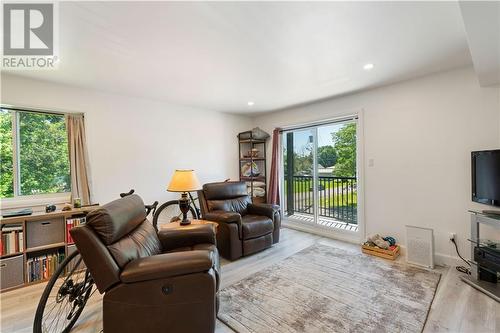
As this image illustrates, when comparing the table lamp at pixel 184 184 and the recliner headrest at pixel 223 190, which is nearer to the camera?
the table lamp at pixel 184 184

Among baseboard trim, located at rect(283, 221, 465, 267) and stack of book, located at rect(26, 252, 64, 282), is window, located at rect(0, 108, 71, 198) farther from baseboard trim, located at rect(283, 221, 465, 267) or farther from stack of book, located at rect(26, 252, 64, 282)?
baseboard trim, located at rect(283, 221, 465, 267)

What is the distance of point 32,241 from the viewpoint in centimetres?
254

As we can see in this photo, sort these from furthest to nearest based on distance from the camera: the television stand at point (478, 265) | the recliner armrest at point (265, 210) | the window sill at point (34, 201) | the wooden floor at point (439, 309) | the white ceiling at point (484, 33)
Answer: the recliner armrest at point (265, 210), the window sill at point (34, 201), the television stand at point (478, 265), the wooden floor at point (439, 309), the white ceiling at point (484, 33)

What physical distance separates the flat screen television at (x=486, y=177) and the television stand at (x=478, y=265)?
0.17m

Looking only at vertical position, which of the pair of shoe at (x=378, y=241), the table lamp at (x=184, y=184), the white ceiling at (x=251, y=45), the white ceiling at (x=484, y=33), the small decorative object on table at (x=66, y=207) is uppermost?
the white ceiling at (x=251, y=45)

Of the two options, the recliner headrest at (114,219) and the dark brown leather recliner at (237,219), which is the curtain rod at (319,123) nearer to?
the dark brown leather recliner at (237,219)

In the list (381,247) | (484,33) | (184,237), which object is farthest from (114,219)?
(381,247)

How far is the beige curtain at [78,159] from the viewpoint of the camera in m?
2.99

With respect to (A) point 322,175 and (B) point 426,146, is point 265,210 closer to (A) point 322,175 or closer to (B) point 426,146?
(A) point 322,175

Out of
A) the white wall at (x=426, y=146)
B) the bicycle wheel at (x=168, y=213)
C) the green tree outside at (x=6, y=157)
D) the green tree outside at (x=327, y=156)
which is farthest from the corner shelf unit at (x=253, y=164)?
the green tree outside at (x=6, y=157)

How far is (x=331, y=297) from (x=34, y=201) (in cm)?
375

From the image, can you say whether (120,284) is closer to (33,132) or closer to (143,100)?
(33,132)

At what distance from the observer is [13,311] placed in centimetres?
203

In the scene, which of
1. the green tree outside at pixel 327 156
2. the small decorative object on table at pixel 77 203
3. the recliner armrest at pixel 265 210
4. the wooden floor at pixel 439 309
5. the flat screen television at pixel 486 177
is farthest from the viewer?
the green tree outside at pixel 327 156
